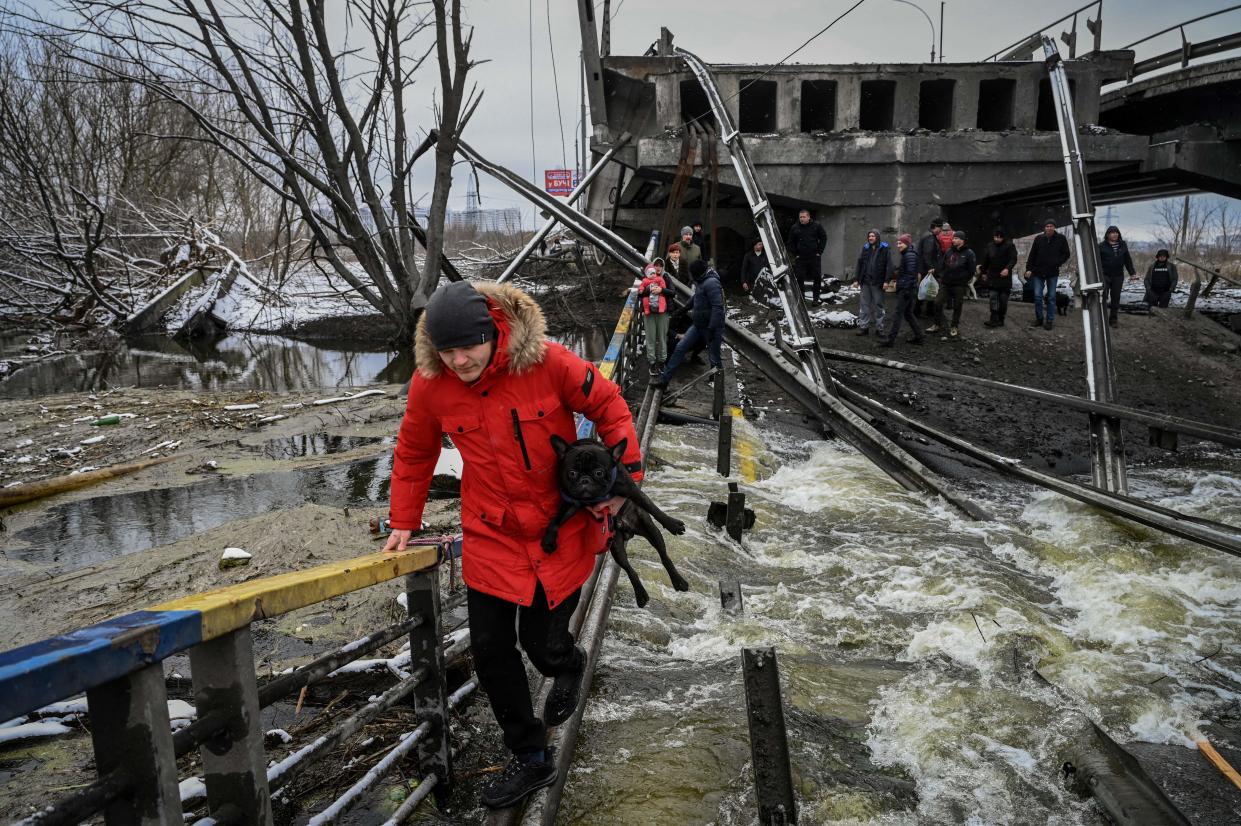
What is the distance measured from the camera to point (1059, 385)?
517 inches

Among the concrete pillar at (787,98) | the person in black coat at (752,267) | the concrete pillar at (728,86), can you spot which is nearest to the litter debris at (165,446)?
the person in black coat at (752,267)

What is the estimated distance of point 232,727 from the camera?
1.81 metres

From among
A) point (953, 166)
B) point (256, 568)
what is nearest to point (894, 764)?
point (256, 568)

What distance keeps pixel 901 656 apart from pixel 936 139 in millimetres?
15329

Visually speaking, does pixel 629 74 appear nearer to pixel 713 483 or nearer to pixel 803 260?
pixel 803 260

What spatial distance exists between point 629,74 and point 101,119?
15.5 metres

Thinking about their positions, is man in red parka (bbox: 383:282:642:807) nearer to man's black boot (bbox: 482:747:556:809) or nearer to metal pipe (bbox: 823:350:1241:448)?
man's black boot (bbox: 482:747:556:809)

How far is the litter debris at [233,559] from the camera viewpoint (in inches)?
215

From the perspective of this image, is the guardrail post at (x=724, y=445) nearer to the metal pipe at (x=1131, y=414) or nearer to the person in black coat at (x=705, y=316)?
the person in black coat at (x=705, y=316)

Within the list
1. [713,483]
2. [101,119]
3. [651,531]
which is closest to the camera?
[651,531]

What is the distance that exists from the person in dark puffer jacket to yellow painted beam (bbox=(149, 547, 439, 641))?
12659 mm

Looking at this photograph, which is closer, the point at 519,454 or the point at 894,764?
the point at 519,454

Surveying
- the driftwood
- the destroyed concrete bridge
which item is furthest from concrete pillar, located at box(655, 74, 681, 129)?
the driftwood

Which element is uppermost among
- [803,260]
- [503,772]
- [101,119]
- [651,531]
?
[101,119]
